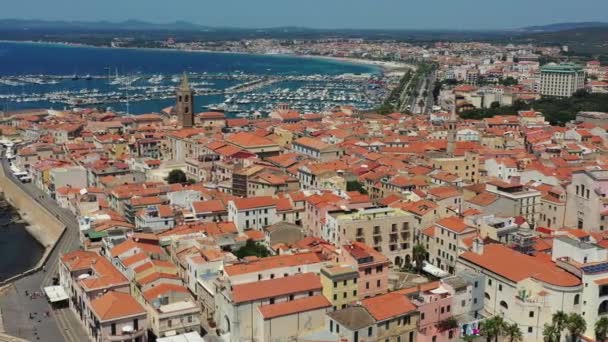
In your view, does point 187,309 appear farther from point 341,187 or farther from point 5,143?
point 5,143

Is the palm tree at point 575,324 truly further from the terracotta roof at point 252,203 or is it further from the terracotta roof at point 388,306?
the terracotta roof at point 252,203

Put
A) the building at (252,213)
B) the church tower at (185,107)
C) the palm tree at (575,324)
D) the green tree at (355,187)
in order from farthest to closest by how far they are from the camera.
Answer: the church tower at (185,107), the green tree at (355,187), the building at (252,213), the palm tree at (575,324)

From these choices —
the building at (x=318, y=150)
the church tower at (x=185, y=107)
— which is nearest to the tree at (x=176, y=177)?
the building at (x=318, y=150)

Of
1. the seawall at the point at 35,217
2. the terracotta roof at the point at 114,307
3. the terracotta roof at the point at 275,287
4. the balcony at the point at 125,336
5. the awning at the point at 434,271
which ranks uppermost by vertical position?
the terracotta roof at the point at 275,287

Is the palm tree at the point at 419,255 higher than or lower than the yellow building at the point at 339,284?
lower

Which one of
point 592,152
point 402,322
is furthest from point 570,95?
point 402,322
